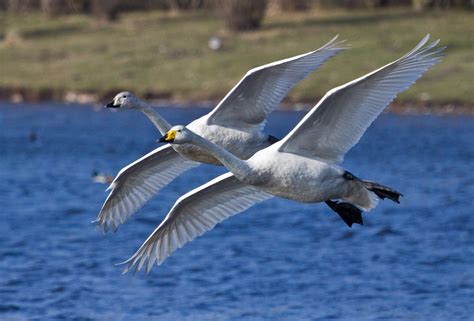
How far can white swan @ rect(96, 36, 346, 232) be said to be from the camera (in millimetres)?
11633

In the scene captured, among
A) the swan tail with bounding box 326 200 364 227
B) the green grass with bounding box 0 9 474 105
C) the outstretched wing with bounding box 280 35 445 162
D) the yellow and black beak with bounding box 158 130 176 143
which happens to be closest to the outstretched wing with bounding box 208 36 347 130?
the outstretched wing with bounding box 280 35 445 162

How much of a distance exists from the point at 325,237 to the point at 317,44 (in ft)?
58.2

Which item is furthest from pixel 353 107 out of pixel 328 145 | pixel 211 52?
pixel 211 52

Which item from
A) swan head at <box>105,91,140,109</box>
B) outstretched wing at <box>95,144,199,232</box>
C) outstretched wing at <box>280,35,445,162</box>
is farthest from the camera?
outstretched wing at <box>95,144,199,232</box>

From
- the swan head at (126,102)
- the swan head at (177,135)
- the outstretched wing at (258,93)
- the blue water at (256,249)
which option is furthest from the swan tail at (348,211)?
the blue water at (256,249)

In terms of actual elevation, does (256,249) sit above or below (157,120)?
below

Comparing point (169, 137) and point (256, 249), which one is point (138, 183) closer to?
point (169, 137)

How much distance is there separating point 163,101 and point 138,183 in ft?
76.7

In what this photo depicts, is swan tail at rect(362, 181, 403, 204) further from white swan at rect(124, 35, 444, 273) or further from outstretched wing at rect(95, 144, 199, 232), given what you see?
outstretched wing at rect(95, 144, 199, 232)

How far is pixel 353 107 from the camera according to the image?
10570 mm

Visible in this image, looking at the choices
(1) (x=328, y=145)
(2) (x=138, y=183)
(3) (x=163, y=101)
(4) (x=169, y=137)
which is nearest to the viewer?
(4) (x=169, y=137)

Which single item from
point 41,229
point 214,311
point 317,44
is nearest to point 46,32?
point 317,44

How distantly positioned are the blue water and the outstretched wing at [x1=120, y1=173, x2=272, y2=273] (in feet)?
12.6

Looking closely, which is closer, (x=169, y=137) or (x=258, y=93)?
(x=169, y=137)
